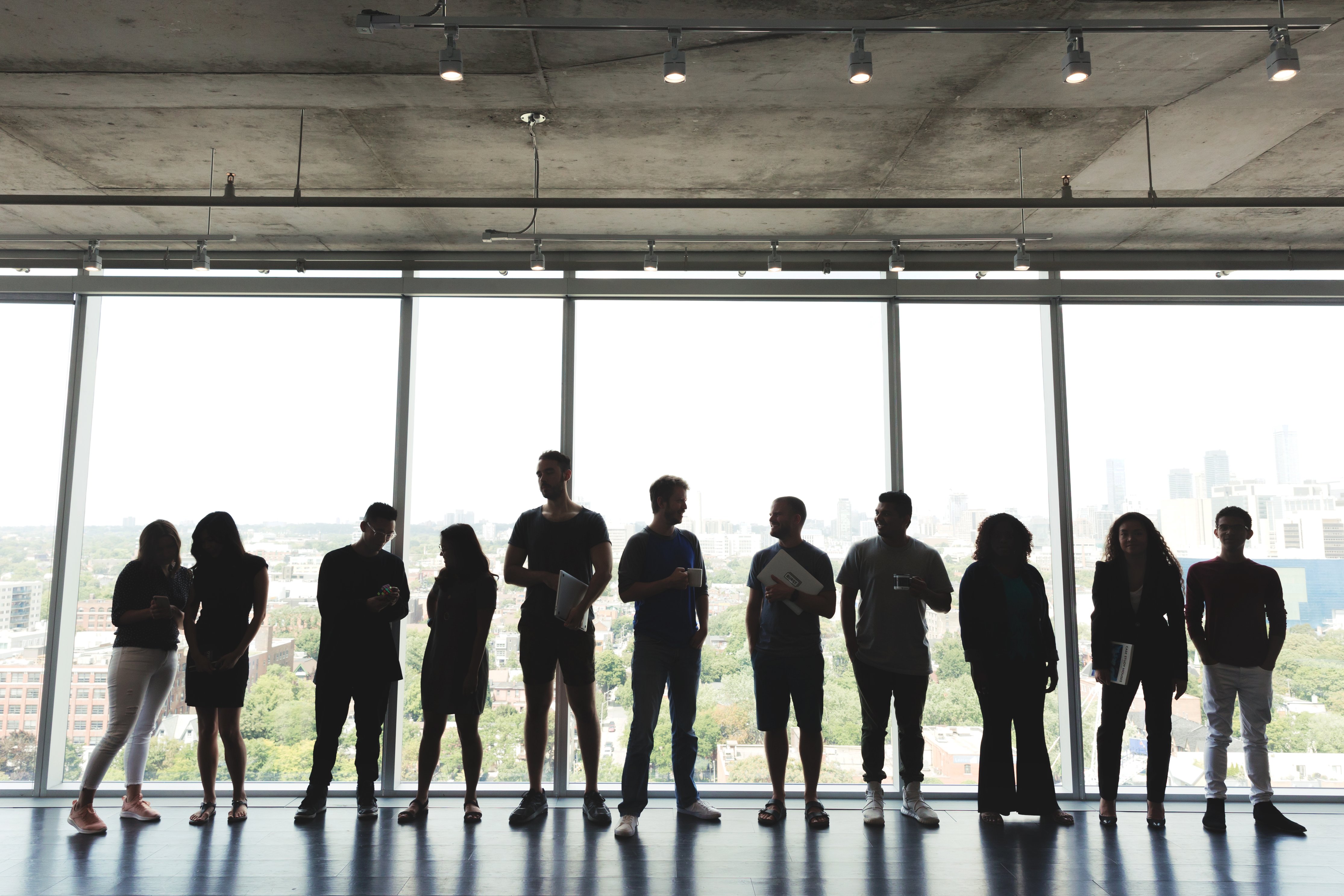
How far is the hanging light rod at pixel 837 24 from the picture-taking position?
9.48ft

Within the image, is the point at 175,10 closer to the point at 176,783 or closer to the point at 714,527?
the point at 714,527

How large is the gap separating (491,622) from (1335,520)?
5.08 meters

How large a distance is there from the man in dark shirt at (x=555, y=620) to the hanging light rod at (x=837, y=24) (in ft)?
7.13

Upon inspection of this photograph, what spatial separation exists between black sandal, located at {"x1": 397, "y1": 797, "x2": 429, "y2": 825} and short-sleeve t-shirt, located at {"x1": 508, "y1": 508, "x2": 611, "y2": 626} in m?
1.06

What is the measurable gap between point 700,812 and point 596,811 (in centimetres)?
53

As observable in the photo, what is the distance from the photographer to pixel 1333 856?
406 centimetres

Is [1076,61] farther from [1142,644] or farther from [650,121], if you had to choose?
[1142,644]

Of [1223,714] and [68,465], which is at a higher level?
[68,465]

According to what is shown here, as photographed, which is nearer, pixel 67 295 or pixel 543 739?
pixel 543 739

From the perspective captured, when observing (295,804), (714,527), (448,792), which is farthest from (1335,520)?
(295,804)

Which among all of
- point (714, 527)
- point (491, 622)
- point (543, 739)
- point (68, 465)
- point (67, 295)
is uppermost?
point (67, 295)

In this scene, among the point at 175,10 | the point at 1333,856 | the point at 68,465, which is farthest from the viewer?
the point at 68,465

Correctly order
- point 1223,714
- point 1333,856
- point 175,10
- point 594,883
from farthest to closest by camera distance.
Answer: point 1223,714 < point 1333,856 < point 594,883 < point 175,10

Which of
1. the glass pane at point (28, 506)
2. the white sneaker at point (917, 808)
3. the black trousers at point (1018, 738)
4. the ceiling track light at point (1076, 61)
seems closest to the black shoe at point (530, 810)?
the white sneaker at point (917, 808)
